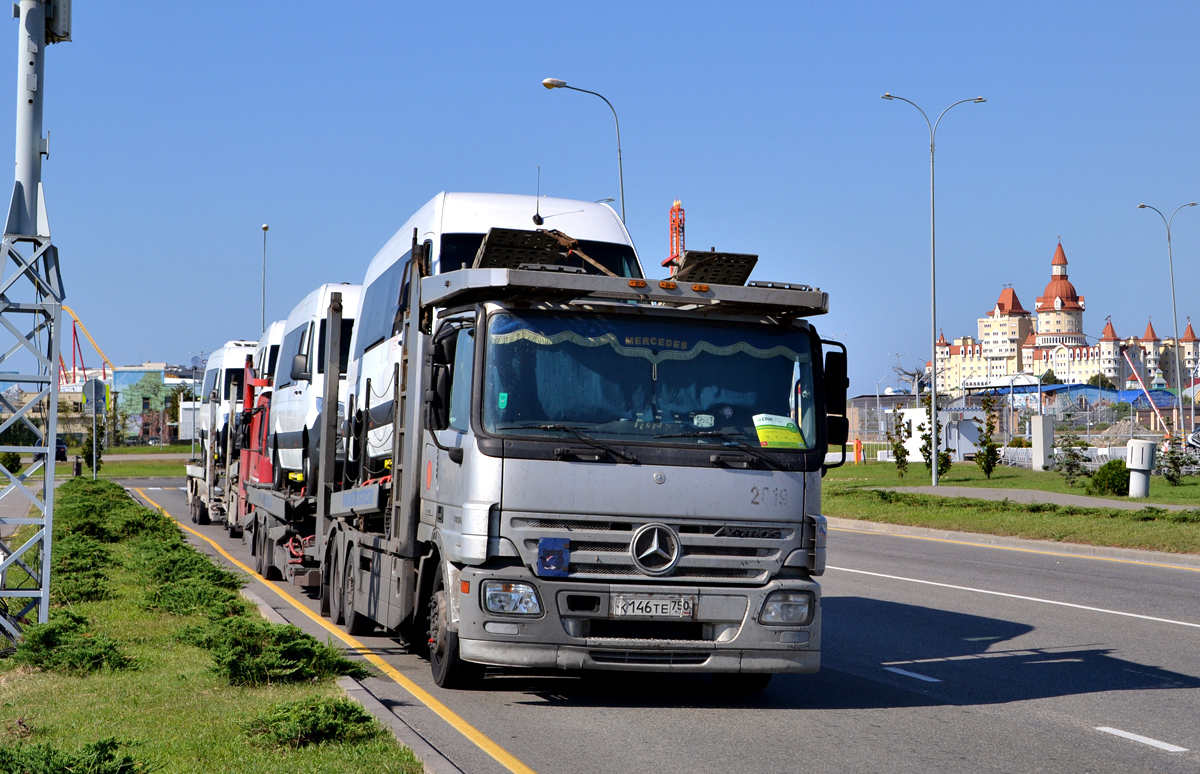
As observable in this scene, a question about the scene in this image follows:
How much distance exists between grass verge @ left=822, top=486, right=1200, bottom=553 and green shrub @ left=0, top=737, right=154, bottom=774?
16933mm

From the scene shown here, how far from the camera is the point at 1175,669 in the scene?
31.3 ft

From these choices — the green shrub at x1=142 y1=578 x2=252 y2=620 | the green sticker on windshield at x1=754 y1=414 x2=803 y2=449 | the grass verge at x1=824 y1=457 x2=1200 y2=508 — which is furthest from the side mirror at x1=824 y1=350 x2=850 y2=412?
the grass verge at x1=824 y1=457 x2=1200 y2=508

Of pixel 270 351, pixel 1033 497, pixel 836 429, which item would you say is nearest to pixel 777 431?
pixel 836 429

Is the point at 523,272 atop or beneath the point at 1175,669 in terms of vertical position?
atop

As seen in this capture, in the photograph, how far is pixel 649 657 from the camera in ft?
24.7

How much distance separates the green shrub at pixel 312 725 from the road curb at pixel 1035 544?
1441 cm

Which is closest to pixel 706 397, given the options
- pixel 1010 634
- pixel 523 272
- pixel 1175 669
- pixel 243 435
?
pixel 523 272

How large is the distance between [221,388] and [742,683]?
2002 centimetres

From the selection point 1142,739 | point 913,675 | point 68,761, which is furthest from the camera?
point 913,675

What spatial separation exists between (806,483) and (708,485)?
2.17 ft

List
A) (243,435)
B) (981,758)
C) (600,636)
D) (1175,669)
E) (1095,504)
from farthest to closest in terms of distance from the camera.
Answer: (1095,504) < (243,435) < (1175,669) < (600,636) < (981,758)

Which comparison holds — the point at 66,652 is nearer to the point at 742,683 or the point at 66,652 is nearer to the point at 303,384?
the point at 742,683

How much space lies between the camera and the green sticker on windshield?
25.7ft

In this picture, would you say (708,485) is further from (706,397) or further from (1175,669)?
(1175,669)
